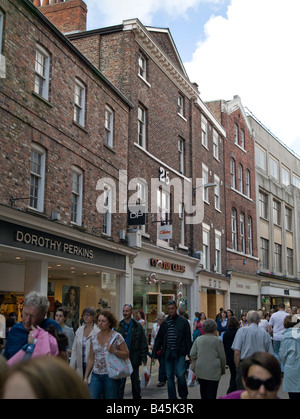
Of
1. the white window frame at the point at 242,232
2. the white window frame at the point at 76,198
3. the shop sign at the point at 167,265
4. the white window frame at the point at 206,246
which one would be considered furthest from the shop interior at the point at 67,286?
the white window frame at the point at 242,232

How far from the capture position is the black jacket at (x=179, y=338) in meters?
9.85

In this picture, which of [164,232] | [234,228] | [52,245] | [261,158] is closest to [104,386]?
[52,245]

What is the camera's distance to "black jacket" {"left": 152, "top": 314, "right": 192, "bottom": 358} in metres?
9.85

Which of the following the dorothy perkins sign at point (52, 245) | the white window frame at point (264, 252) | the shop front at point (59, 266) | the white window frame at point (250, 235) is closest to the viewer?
the dorothy perkins sign at point (52, 245)

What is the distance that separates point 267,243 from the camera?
41062 millimetres

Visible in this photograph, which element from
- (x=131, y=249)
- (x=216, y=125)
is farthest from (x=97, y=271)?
(x=216, y=125)

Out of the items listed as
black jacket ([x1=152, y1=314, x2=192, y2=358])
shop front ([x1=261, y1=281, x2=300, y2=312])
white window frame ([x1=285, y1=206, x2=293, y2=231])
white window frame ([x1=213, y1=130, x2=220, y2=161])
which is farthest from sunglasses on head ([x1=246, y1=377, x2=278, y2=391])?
white window frame ([x1=285, y1=206, x2=293, y2=231])

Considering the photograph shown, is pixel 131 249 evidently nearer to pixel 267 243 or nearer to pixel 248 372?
pixel 248 372

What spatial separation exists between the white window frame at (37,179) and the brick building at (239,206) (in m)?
19.8

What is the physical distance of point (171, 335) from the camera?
10023 mm

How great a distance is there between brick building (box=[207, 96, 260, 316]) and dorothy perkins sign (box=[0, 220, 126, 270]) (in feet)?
51.3

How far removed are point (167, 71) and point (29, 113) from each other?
13.1m

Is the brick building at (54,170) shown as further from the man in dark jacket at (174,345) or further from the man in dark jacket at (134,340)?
the man in dark jacket at (174,345)

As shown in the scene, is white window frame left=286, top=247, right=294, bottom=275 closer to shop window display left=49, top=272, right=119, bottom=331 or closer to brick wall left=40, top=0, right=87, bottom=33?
shop window display left=49, top=272, right=119, bottom=331
